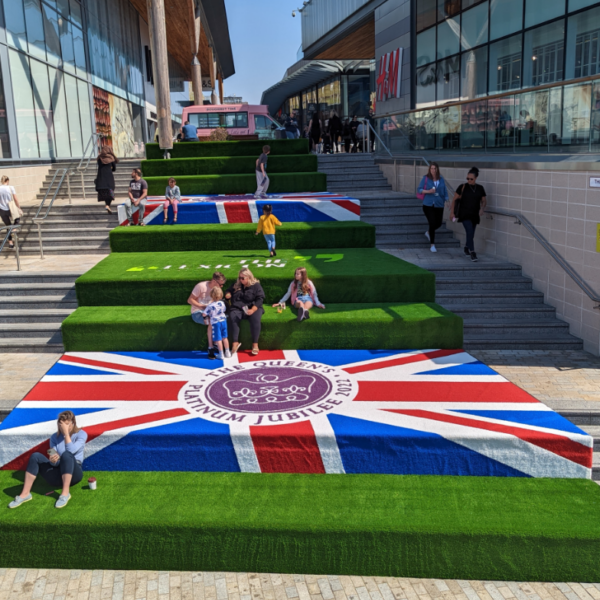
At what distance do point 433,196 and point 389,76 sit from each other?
12326 mm

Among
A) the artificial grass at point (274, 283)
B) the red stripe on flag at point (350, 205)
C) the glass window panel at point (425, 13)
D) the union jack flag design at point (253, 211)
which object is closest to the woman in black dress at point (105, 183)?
the union jack flag design at point (253, 211)

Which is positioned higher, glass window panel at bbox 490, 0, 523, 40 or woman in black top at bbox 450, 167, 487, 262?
glass window panel at bbox 490, 0, 523, 40

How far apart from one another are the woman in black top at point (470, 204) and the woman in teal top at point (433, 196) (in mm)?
893

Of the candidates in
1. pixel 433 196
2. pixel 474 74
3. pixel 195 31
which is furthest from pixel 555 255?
pixel 195 31

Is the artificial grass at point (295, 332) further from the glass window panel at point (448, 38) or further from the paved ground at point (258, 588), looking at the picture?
the glass window panel at point (448, 38)

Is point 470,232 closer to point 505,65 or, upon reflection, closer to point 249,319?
point 249,319

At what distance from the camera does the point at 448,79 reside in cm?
1897

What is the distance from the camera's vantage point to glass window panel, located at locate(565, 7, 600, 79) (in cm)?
1275

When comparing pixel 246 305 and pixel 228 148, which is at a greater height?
pixel 228 148

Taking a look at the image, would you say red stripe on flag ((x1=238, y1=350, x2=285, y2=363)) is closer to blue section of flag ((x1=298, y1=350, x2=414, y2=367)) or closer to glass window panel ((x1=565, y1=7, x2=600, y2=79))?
blue section of flag ((x1=298, y1=350, x2=414, y2=367))

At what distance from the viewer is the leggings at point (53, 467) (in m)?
5.61

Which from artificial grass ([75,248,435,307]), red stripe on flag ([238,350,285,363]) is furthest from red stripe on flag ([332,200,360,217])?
red stripe on flag ([238,350,285,363])

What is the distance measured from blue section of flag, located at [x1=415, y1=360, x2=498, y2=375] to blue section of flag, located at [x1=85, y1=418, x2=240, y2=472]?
114 inches

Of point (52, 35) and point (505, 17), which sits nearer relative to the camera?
point (505, 17)
